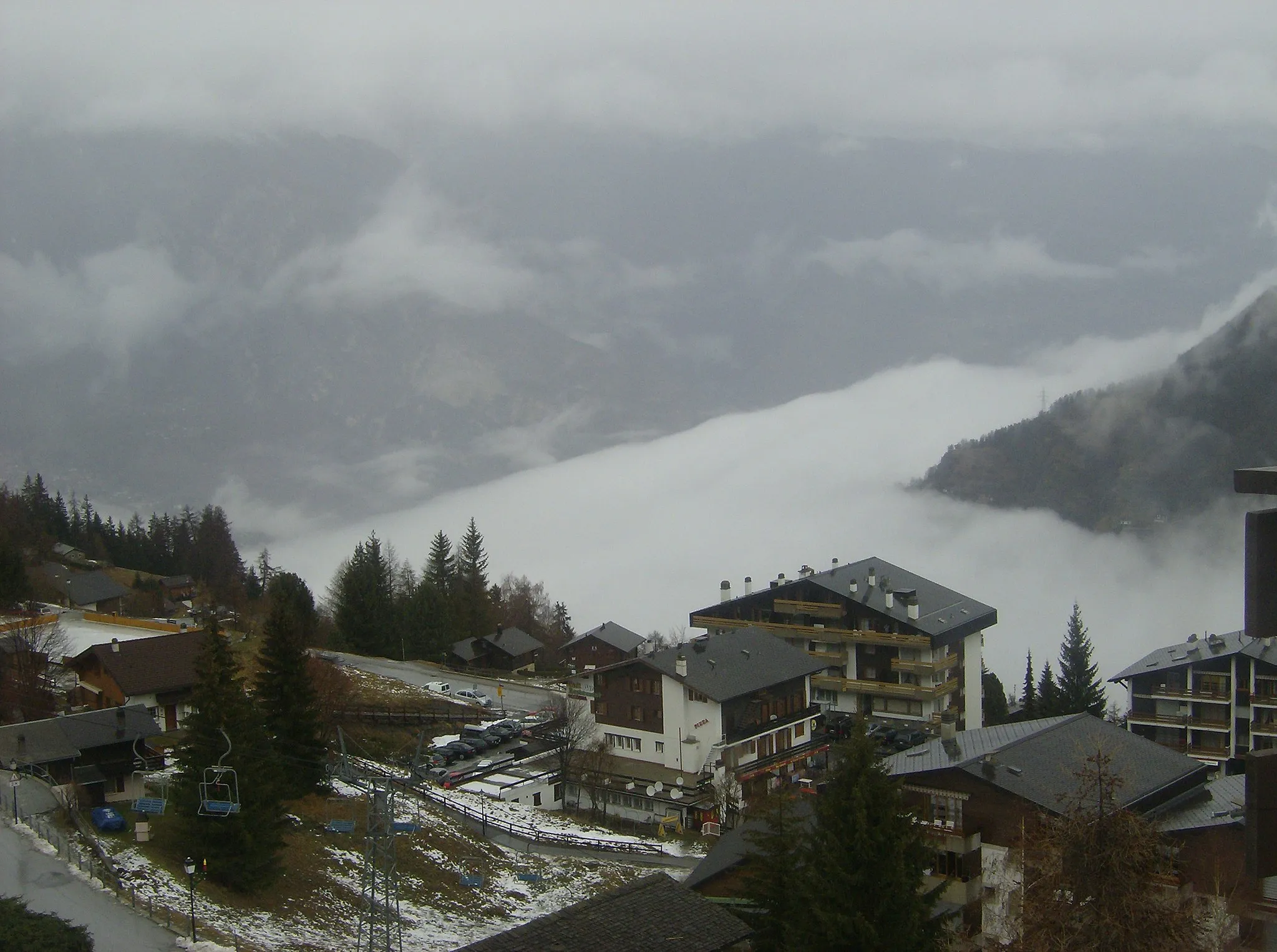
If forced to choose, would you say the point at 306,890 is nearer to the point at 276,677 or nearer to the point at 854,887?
the point at 276,677

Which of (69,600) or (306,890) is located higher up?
(69,600)

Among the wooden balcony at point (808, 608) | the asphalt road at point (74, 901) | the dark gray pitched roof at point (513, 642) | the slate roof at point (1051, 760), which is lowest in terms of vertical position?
the asphalt road at point (74, 901)

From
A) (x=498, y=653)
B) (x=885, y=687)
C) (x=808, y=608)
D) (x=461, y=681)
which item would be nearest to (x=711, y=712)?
(x=885, y=687)

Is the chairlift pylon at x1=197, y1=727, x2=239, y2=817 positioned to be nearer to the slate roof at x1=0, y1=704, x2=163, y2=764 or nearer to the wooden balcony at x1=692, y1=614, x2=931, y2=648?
the slate roof at x1=0, y1=704, x2=163, y2=764

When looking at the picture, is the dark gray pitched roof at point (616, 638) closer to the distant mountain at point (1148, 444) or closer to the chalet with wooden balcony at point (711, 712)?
the chalet with wooden balcony at point (711, 712)

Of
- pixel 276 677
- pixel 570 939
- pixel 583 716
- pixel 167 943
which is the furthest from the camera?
pixel 583 716

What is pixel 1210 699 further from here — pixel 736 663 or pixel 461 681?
pixel 461 681

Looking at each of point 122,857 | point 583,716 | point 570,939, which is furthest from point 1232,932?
point 583,716

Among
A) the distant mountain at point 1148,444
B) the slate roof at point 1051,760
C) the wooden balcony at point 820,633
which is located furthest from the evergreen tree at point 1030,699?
the distant mountain at point 1148,444
